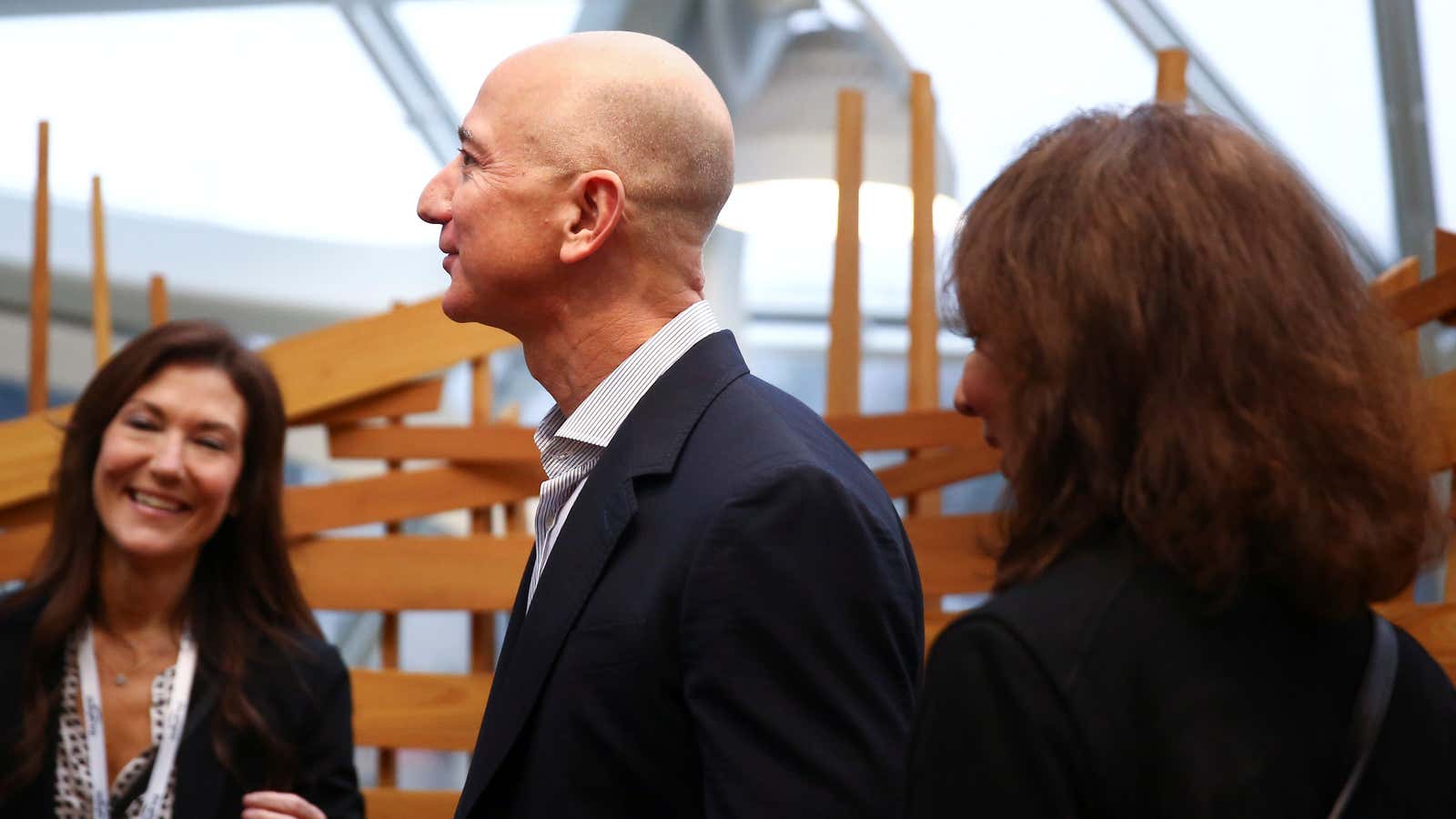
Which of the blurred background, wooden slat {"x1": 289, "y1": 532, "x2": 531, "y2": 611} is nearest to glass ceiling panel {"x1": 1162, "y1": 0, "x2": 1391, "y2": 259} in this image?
the blurred background

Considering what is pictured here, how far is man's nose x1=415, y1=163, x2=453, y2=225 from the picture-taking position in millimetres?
1760

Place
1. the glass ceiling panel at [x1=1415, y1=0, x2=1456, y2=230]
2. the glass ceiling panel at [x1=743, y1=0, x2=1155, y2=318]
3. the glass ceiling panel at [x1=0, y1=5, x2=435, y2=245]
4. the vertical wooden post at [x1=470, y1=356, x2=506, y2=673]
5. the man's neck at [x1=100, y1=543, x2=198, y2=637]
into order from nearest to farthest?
1. the man's neck at [x1=100, y1=543, x2=198, y2=637]
2. the vertical wooden post at [x1=470, y1=356, x2=506, y2=673]
3. the glass ceiling panel at [x1=1415, y1=0, x2=1456, y2=230]
4. the glass ceiling panel at [x1=743, y1=0, x2=1155, y2=318]
5. the glass ceiling panel at [x1=0, y1=5, x2=435, y2=245]

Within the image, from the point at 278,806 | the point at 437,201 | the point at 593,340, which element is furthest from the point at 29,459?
the point at 593,340

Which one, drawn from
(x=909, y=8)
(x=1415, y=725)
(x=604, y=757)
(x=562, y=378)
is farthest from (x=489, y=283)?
(x=909, y=8)

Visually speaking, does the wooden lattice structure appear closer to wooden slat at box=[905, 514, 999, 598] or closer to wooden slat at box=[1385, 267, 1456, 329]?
wooden slat at box=[905, 514, 999, 598]

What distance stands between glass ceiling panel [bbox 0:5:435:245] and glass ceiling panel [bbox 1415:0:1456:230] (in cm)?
407

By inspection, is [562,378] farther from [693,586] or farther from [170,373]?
[170,373]

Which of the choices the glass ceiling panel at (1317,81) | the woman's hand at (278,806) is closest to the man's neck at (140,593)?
the woman's hand at (278,806)

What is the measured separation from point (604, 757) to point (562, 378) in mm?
466

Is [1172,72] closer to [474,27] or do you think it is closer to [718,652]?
[718,652]

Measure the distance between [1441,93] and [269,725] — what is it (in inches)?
185

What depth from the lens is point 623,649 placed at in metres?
1.45

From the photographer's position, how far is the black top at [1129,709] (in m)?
0.97

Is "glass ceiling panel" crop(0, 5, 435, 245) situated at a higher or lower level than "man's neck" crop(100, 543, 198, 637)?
higher
